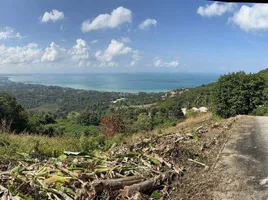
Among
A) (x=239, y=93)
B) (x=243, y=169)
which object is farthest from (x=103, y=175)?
(x=239, y=93)

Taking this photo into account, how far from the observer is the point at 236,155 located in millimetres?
5043

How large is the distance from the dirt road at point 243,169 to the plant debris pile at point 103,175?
41 centimetres

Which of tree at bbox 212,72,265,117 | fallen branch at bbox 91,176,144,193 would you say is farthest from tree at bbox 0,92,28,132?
fallen branch at bbox 91,176,144,193

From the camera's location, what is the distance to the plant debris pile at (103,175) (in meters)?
2.99

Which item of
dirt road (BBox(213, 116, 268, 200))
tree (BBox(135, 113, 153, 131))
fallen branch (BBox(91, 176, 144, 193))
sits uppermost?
fallen branch (BBox(91, 176, 144, 193))

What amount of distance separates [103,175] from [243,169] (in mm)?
2420

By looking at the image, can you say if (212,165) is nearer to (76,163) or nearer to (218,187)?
(218,187)

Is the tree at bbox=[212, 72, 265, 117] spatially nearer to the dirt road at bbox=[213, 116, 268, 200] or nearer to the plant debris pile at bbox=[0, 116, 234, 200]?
the dirt road at bbox=[213, 116, 268, 200]

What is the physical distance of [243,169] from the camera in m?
4.29

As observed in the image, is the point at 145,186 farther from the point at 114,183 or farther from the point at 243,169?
the point at 243,169

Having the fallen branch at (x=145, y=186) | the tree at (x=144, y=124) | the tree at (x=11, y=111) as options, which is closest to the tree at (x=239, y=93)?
the tree at (x=144, y=124)

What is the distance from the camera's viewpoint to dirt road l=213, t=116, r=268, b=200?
A: 3.43m

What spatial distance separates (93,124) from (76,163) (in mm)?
57992

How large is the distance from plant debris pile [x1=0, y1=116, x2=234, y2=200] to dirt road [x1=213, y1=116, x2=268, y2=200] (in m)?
0.41
